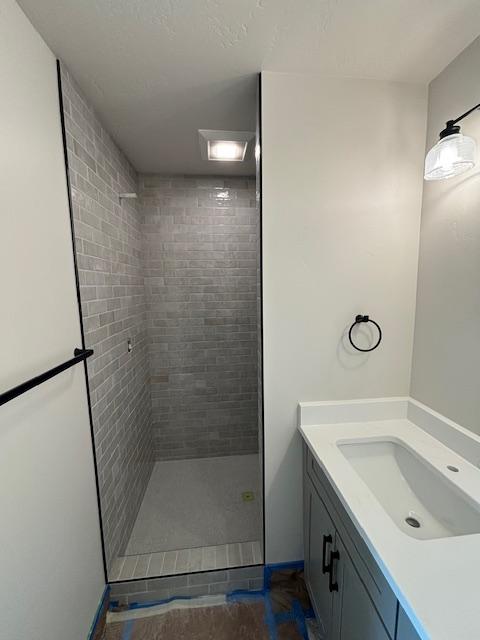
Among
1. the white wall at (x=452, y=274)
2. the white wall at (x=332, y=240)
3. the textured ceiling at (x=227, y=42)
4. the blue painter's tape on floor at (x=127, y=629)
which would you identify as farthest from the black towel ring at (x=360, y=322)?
the blue painter's tape on floor at (x=127, y=629)

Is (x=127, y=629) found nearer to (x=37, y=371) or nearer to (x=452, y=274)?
(x=37, y=371)

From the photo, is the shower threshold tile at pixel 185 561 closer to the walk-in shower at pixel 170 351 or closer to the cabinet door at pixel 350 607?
the walk-in shower at pixel 170 351

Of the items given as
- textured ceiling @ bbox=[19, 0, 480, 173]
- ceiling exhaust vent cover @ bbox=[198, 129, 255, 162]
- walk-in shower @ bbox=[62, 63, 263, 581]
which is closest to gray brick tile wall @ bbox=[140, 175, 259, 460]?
walk-in shower @ bbox=[62, 63, 263, 581]

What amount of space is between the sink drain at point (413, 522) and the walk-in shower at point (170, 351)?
0.73 metres

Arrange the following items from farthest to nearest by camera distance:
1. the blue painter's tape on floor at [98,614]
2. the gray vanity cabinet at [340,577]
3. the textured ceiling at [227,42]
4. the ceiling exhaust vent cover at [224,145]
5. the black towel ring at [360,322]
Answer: the ceiling exhaust vent cover at [224,145] → the black towel ring at [360,322] → the blue painter's tape on floor at [98,614] → the textured ceiling at [227,42] → the gray vanity cabinet at [340,577]

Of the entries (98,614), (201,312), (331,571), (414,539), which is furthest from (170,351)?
(414,539)

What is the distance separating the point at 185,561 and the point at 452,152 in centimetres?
234

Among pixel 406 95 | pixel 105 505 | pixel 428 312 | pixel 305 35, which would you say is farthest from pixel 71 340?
Result: pixel 406 95

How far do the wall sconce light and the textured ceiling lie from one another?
376 mm

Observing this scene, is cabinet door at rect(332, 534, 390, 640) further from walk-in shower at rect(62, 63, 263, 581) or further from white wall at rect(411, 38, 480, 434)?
white wall at rect(411, 38, 480, 434)

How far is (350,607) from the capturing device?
93cm

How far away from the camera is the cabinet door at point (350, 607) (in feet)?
2.60

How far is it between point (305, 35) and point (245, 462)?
288cm

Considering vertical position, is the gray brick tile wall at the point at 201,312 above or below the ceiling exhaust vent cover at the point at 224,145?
below
